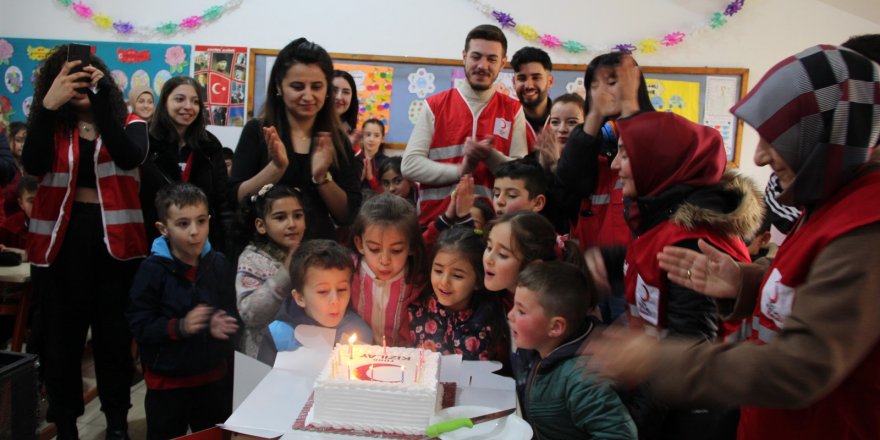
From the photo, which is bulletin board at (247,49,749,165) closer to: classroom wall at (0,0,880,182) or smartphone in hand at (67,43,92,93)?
classroom wall at (0,0,880,182)

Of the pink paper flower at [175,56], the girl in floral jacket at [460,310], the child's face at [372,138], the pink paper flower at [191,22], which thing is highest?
the pink paper flower at [191,22]

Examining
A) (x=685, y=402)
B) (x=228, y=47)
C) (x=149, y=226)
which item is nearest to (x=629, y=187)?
(x=685, y=402)

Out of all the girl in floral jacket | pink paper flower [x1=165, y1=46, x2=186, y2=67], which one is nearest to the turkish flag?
pink paper flower [x1=165, y1=46, x2=186, y2=67]

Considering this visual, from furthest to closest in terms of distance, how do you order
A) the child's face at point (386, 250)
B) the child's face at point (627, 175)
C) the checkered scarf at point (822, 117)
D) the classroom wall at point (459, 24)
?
the classroom wall at point (459, 24), the child's face at point (386, 250), the child's face at point (627, 175), the checkered scarf at point (822, 117)

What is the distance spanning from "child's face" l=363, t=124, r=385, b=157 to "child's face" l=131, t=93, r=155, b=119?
5.18 ft

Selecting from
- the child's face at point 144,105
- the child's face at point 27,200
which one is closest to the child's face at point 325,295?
the child's face at point 27,200

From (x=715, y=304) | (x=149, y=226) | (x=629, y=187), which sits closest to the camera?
(x=715, y=304)

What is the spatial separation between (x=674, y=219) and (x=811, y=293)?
76cm

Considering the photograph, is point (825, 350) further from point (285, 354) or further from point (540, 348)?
point (285, 354)

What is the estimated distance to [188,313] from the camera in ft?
7.36

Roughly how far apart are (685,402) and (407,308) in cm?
122

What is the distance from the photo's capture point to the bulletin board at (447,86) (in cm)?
483

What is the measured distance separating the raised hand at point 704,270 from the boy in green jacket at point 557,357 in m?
0.29

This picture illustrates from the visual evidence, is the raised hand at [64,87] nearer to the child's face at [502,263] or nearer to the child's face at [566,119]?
the child's face at [502,263]
